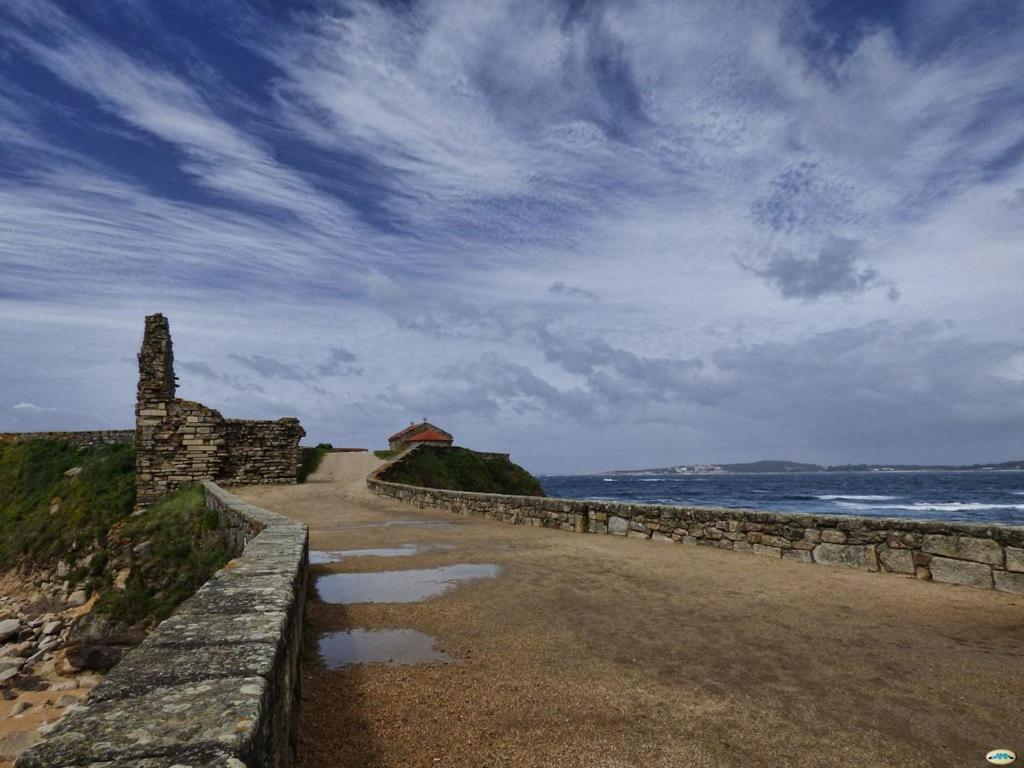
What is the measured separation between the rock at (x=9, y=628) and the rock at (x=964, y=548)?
17.2 m

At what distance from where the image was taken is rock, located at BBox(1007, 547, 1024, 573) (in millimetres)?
6234

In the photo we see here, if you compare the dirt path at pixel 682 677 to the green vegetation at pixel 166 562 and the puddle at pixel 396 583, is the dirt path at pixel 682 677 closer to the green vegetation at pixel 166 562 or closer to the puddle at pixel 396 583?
the puddle at pixel 396 583

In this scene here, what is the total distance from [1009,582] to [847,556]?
1659 mm

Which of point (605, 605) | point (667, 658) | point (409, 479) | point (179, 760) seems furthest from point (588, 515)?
point (409, 479)

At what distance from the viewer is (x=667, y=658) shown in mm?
4203

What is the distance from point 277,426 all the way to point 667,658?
20.7 meters

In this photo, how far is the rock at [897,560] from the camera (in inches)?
279

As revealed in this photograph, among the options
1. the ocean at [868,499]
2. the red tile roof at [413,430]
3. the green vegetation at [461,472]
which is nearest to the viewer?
the green vegetation at [461,472]

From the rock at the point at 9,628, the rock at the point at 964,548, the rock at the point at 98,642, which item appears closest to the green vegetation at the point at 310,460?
the rock at the point at 9,628

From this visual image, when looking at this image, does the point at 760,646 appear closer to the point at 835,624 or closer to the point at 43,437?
the point at 835,624

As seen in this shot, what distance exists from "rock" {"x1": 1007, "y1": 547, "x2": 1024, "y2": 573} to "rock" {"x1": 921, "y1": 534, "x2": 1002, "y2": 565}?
0.26 ft

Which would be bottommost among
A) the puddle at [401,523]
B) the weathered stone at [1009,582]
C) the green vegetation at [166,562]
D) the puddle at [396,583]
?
the green vegetation at [166,562]

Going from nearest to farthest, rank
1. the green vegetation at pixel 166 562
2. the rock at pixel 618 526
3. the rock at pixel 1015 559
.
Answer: the rock at pixel 1015 559 → the rock at pixel 618 526 → the green vegetation at pixel 166 562

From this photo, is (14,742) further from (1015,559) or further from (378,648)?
→ (1015,559)
